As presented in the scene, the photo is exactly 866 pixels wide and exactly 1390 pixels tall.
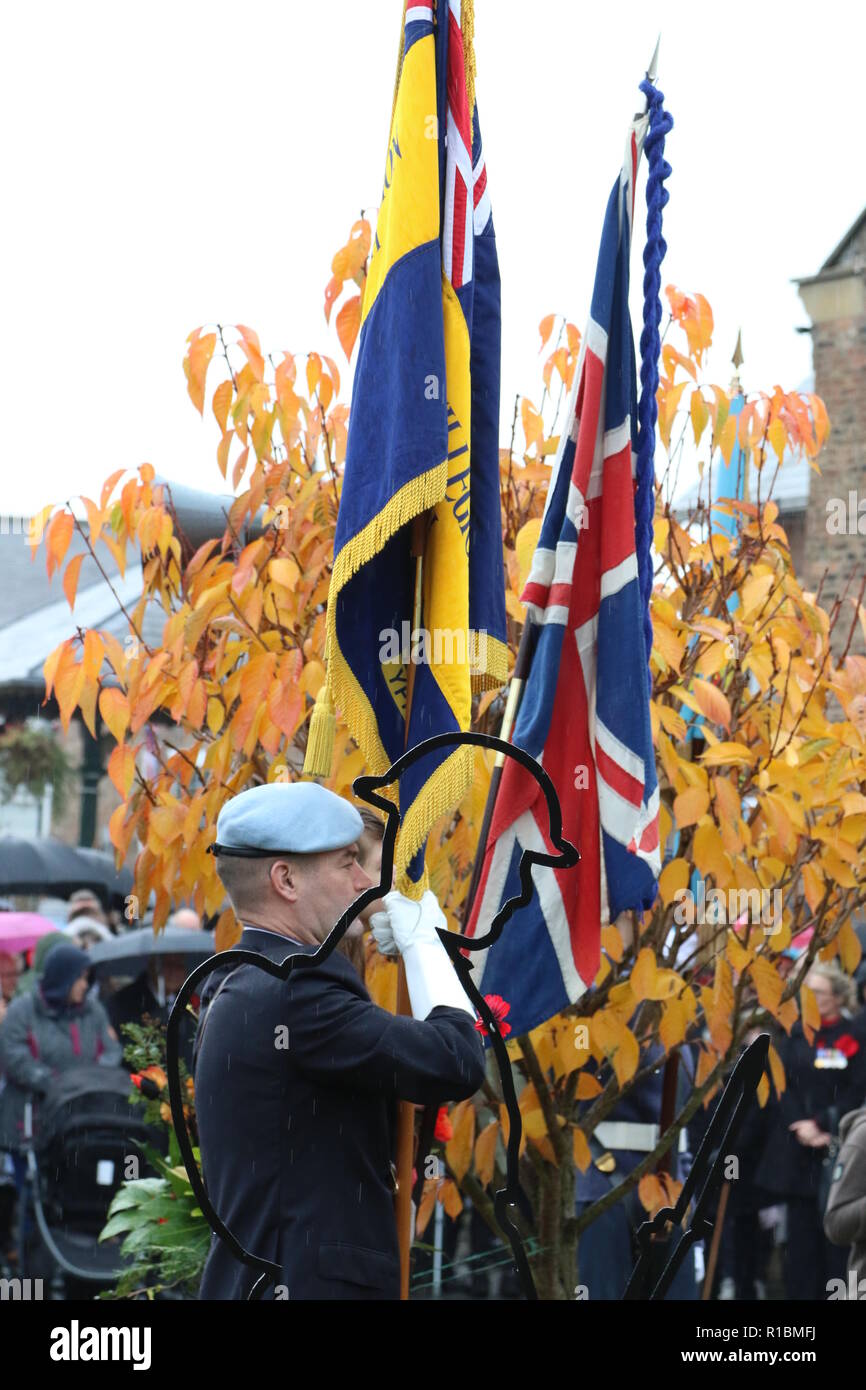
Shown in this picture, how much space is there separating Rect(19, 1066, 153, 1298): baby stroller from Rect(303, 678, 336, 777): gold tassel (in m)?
3.95

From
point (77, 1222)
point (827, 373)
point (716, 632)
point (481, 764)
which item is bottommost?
point (77, 1222)

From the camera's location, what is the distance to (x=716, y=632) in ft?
12.1

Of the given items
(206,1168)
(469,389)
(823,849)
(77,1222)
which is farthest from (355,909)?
(77,1222)

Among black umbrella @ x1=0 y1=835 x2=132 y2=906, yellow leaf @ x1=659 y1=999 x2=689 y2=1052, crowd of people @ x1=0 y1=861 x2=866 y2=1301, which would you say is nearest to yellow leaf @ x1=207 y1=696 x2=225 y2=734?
yellow leaf @ x1=659 y1=999 x2=689 y2=1052

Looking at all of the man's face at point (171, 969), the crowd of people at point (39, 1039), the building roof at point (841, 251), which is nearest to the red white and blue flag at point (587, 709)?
the crowd of people at point (39, 1039)

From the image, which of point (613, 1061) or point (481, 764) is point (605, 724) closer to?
point (481, 764)

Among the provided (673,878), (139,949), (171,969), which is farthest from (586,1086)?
(139,949)

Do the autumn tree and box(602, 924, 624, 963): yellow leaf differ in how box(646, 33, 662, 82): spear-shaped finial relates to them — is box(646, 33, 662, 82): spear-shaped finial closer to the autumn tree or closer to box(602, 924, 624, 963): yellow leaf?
the autumn tree

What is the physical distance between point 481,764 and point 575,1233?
4.08 feet

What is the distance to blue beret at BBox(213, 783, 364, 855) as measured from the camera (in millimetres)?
2572

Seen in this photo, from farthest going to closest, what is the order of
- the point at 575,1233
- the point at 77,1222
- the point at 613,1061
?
the point at 77,1222
the point at 575,1233
the point at 613,1061

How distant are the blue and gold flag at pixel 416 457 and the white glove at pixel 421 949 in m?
0.08

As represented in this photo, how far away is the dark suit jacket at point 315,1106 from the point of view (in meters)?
2.41

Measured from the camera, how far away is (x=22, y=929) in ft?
30.7
